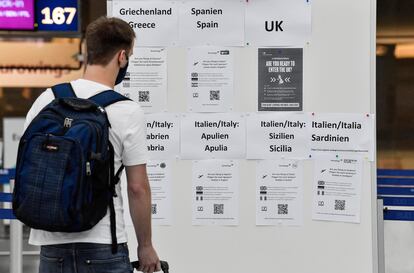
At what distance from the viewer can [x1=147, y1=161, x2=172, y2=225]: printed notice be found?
422 cm

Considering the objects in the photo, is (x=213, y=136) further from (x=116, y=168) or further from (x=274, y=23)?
(x=116, y=168)

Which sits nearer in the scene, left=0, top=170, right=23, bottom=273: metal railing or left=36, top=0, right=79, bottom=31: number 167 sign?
left=0, top=170, right=23, bottom=273: metal railing

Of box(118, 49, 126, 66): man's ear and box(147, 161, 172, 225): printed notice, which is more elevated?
box(118, 49, 126, 66): man's ear

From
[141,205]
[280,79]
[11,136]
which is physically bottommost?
[141,205]

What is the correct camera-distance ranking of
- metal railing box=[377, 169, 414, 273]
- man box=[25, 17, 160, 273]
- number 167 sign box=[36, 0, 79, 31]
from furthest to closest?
number 167 sign box=[36, 0, 79, 31]
metal railing box=[377, 169, 414, 273]
man box=[25, 17, 160, 273]

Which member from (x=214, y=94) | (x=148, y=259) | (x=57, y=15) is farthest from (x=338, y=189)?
(x=57, y=15)

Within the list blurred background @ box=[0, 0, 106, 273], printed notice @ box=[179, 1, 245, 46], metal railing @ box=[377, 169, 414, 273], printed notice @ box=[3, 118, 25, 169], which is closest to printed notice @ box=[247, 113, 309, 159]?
printed notice @ box=[179, 1, 245, 46]

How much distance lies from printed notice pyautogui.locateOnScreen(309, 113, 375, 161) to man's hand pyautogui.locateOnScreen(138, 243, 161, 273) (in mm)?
1579

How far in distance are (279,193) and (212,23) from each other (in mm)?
1118

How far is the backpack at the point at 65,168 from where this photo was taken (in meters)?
2.59

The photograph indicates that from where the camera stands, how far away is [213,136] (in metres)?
4.19

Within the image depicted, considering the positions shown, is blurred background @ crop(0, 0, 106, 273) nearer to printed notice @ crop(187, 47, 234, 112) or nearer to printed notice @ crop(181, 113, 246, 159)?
printed notice @ crop(187, 47, 234, 112)

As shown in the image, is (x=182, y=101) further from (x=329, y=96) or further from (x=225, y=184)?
(x=329, y=96)

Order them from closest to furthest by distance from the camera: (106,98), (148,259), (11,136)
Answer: (106,98) < (148,259) < (11,136)
